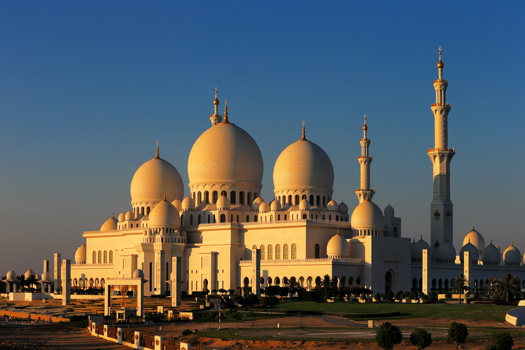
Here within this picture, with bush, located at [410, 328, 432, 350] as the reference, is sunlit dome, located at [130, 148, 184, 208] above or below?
above

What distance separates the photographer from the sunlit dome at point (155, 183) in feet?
324

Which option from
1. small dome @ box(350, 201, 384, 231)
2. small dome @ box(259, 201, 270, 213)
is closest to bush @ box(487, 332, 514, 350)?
small dome @ box(350, 201, 384, 231)

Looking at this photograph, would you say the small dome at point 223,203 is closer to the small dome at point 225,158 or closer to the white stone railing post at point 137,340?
the small dome at point 225,158

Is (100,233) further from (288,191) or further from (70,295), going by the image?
(288,191)

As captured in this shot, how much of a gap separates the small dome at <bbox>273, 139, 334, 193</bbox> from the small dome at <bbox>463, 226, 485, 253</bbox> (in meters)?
18.7

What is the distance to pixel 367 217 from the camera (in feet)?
278

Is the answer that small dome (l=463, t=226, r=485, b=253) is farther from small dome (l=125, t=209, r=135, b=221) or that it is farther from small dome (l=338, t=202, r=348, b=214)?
small dome (l=125, t=209, r=135, b=221)

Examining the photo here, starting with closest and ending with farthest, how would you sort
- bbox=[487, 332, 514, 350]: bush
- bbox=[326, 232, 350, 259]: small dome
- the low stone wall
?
bbox=[487, 332, 514, 350]: bush, the low stone wall, bbox=[326, 232, 350, 259]: small dome

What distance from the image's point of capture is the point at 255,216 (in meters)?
91.4

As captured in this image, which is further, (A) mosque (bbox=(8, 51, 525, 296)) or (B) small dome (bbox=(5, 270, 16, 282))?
(B) small dome (bbox=(5, 270, 16, 282))

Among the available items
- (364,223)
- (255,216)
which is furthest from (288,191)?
(364,223)

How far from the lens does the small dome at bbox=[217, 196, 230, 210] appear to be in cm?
9069

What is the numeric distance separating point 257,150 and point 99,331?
4400 cm

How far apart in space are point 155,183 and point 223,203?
11455 mm
